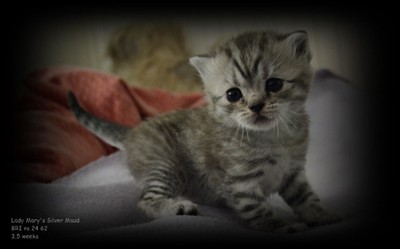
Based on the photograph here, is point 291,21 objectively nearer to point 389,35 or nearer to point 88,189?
point 389,35

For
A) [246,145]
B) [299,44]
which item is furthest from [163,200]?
[299,44]

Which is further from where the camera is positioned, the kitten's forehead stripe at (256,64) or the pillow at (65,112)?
the pillow at (65,112)

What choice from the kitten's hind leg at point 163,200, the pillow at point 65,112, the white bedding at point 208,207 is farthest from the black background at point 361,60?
the kitten's hind leg at point 163,200

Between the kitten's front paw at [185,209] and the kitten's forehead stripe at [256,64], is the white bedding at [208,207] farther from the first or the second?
the kitten's forehead stripe at [256,64]

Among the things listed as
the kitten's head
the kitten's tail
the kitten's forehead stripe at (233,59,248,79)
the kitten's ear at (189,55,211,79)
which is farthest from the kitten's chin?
the kitten's tail

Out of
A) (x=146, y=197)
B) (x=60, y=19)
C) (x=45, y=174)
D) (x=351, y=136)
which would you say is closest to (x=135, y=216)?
(x=146, y=197)

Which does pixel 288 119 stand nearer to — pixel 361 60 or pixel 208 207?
pixel 361 60
